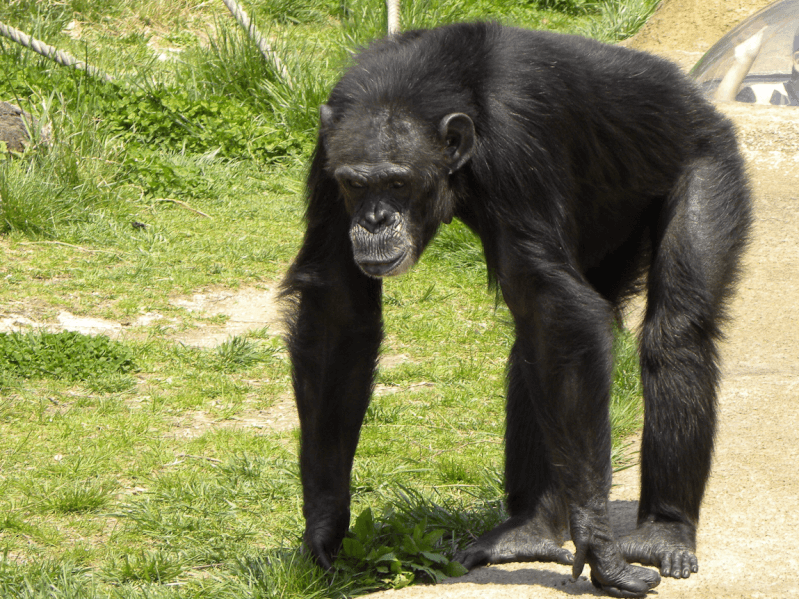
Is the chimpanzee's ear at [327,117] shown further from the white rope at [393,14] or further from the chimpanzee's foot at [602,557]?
the white rope at [393,14]

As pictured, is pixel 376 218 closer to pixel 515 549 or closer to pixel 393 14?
pixel 515 549

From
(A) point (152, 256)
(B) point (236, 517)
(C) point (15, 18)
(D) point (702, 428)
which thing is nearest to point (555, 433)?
(D) point (702, 428)

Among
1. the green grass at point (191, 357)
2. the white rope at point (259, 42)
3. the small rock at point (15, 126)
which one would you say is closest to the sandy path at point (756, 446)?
the green grass at point (191, 357)

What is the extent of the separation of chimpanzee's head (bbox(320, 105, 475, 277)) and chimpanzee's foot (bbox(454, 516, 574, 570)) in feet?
3.92

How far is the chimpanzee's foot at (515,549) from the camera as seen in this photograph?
3.82m

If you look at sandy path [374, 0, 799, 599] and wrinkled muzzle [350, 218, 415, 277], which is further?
→ sandy path [374, 0, 799, 599]

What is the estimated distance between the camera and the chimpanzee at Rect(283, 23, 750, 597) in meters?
3.33

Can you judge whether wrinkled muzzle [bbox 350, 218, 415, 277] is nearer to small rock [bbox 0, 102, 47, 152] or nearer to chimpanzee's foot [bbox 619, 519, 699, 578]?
chimpanzee's foot [bbox 619, 519, 699, 578]

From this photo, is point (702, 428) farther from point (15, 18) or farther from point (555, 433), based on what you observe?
point (15, 18)

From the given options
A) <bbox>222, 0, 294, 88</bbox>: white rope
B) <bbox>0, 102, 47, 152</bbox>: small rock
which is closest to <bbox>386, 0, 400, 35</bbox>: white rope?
<bbox>222, 0, 294, 88</bbox>: white rope

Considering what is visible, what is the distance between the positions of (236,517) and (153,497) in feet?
1.42

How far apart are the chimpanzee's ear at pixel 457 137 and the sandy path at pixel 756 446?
1477mm

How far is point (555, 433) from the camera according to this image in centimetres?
337

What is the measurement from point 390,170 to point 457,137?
27 centimetres
